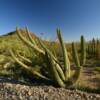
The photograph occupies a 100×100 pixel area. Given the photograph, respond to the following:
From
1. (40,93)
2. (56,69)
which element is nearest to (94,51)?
(56,69)

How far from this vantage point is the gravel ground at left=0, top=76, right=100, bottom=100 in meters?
6.34

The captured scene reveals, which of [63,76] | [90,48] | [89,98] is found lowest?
[89,98]

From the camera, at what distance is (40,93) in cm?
654

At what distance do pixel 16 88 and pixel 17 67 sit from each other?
2928 millimetres

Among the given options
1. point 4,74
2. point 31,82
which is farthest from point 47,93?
point 4,74

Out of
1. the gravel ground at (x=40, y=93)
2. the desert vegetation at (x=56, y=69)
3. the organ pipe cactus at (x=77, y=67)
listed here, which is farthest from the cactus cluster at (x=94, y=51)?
the gravel ground at (x=40, y=93)

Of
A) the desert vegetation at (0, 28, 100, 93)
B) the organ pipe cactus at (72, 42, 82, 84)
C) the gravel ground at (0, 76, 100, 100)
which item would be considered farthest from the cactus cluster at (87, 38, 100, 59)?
the gravel ground at (0, 76, 100, 100)

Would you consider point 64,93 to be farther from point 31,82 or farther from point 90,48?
point 90,48

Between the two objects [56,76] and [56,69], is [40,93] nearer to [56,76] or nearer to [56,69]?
[56,76]

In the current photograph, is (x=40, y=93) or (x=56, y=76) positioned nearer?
(x=40, y=93)

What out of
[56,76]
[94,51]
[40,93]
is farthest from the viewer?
[94,51]

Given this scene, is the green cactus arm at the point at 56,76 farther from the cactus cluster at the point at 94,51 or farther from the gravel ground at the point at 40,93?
the cactus cluster at the point at 94,51

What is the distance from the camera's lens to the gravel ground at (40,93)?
6340 mm

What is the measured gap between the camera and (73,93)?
260 inches
